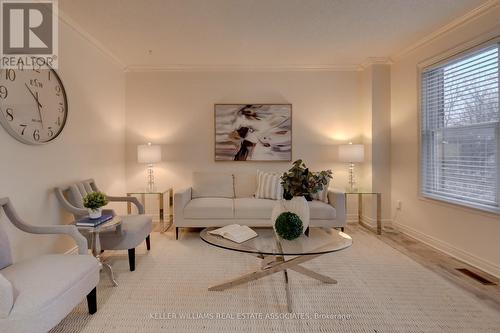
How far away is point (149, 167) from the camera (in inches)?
169

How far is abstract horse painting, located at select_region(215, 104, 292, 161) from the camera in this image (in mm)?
4270

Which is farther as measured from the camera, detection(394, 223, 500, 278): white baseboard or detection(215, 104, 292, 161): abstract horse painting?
detection(215, 104, 292, 161): abstract horse painting

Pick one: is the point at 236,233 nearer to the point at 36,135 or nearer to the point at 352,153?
the point at 36,135

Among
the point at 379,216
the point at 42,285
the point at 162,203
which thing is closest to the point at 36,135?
the point at 42,285

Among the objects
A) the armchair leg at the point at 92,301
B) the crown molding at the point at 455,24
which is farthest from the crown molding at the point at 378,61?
the armchair leg at the point at 92,301

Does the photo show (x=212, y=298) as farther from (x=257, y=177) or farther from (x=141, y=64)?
(x=141, y=64)

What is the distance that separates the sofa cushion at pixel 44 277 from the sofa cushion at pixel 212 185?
2.15 metres

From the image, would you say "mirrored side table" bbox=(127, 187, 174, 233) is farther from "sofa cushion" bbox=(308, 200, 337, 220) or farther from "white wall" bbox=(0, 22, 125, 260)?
"sofa cushion" bbox=(308, 200, 337, 220)

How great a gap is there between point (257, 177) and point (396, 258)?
2.07 meters

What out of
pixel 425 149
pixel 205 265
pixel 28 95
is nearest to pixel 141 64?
pixel 28 95

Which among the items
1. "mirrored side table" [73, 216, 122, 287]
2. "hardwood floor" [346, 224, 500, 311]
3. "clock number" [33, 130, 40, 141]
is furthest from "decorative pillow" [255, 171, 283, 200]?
"clock number" [33, 130, 40, 141]

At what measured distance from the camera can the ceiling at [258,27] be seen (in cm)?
254

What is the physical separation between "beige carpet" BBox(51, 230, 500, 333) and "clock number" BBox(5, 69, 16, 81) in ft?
6.05

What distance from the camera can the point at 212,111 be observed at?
14.1ft
